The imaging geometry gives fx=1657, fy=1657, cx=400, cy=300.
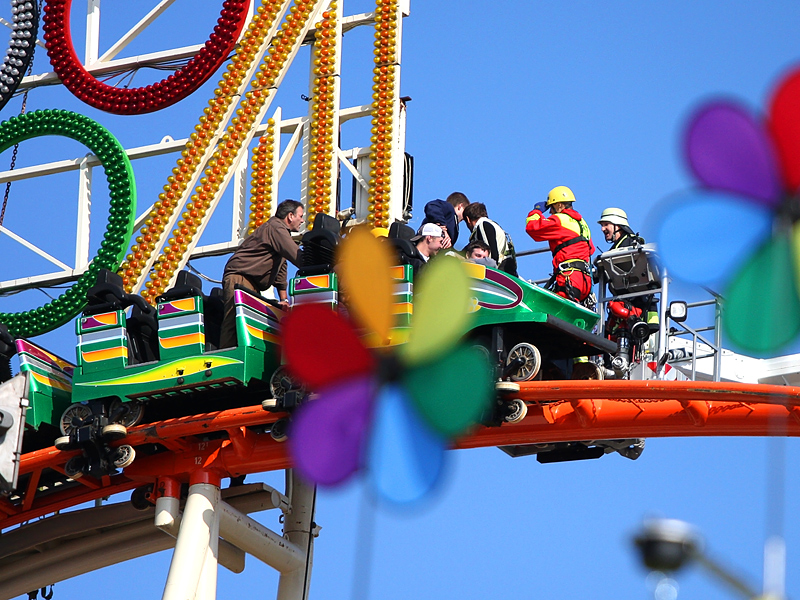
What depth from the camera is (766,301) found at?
370 inches

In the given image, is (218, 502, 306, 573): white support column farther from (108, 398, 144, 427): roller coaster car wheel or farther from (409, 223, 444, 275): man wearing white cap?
(409, 223, 444, 275): man wearing white cap

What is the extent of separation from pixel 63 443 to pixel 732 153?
8.69m

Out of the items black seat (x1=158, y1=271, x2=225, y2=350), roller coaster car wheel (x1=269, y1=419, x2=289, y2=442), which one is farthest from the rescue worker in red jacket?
black seat (x1=158, y1=271, x2=225, y2=350)

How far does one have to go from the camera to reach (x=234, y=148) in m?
20.2

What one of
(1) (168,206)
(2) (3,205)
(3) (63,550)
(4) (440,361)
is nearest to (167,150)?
(1) (168,206)

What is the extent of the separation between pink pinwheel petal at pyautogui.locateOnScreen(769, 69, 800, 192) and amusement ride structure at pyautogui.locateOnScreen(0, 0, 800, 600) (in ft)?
10.4

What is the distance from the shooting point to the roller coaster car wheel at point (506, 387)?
1427 cm

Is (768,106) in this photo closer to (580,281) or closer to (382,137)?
(580,281)

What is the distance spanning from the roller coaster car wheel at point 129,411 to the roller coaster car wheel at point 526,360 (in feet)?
12.5

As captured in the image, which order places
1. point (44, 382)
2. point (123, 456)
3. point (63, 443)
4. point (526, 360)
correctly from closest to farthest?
point (526, 360), point (63, 443), point (123, 456), point (44, 382)

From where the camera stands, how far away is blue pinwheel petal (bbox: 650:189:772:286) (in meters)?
9.50

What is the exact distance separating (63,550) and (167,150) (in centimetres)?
522

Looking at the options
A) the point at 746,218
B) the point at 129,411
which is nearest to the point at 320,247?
the point at 129,411

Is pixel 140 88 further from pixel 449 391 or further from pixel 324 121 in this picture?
pixel 449 391
